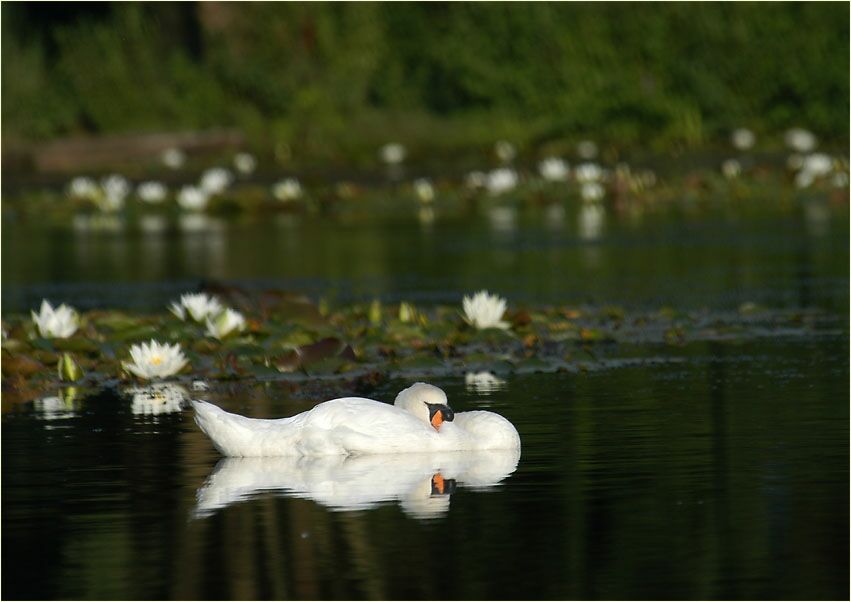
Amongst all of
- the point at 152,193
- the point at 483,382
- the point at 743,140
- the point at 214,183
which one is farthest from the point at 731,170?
the point at 483,382

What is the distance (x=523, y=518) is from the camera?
287 inches

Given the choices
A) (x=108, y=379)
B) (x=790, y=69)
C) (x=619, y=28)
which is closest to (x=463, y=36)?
(x=619, y=28)

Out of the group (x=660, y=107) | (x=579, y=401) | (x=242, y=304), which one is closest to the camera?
(x=579, y=401)

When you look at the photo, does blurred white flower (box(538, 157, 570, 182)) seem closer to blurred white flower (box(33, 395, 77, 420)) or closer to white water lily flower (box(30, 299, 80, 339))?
white water lily flower (box(30, 299, 80, 339))

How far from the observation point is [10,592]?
6465 mm

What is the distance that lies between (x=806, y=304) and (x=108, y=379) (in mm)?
5158

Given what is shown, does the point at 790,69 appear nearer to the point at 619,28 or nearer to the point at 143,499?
the point at 619,28

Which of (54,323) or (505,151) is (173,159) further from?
(54,323)

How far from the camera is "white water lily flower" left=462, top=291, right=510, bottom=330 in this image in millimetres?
12305

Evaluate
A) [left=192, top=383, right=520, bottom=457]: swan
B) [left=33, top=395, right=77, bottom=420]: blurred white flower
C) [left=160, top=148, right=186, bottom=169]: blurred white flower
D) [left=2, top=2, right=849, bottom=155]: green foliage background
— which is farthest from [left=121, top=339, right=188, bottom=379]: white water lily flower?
[left=2, top=2, right=849, bottom=155]: green foliage background

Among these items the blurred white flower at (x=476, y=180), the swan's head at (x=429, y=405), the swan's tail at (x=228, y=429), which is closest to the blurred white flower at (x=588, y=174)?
the blurred white flower at (x=476, y=180)

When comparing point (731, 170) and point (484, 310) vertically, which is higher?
point (731, 170)

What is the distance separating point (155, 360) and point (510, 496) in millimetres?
3733

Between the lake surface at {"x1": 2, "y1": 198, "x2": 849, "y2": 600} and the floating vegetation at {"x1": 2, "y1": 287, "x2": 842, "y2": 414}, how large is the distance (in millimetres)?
206
